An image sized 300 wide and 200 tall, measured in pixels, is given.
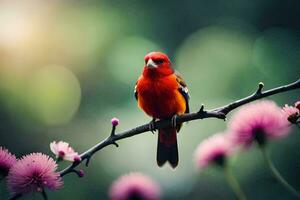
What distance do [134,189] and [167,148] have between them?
894 millimetres

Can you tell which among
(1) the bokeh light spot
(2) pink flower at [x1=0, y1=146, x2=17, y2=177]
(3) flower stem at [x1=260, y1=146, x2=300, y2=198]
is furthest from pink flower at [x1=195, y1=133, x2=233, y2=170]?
(1) the bokeh light spot

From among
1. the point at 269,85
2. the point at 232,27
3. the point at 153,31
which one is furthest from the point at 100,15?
the point at 269,85

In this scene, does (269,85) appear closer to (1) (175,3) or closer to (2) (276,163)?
(2) (276,163)

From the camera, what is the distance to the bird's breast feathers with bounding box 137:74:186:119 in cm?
177

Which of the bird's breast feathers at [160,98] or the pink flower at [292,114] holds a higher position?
the bird's breast feathers at [160,98]

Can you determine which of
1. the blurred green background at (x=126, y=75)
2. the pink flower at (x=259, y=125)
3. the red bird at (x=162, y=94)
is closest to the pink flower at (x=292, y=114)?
the pink flower at (x=259, y=125)

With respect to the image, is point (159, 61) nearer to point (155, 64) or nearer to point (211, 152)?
point (155, 64)

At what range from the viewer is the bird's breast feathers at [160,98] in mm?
1771

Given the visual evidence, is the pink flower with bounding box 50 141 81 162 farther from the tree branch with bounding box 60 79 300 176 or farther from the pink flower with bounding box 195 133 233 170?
the pink flower with bounding box 195 133 233 170

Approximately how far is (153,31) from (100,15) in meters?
0.74

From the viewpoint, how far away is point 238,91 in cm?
417

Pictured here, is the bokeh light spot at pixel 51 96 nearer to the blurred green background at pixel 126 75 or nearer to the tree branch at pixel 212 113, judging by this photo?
the blurred green background at pixel 126 75

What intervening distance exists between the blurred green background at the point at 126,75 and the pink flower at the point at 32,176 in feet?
8.45

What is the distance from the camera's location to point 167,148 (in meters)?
1.91
